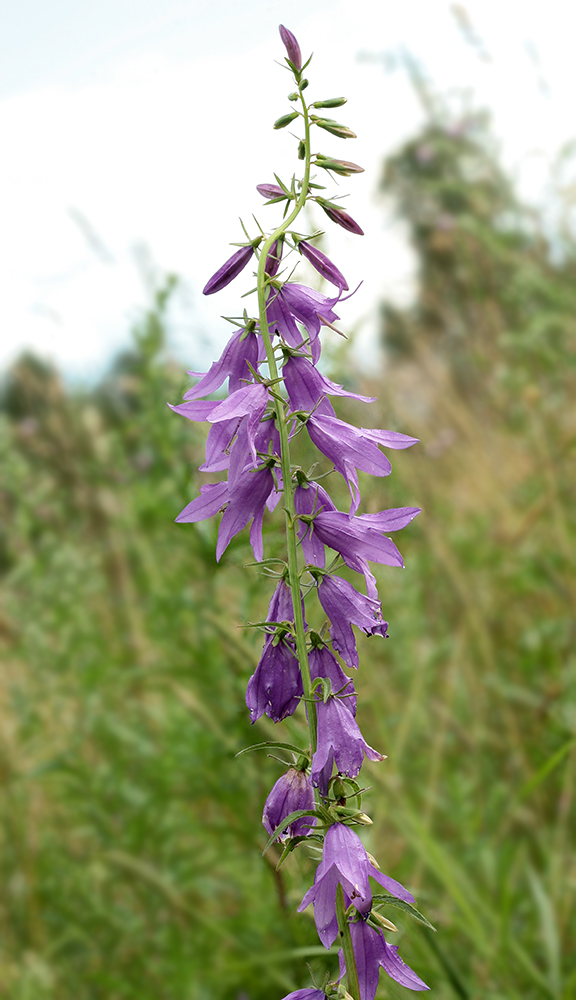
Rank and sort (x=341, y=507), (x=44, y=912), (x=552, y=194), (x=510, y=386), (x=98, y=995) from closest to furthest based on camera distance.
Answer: (x=341, y=507)
(x=98, y=995)
(x=44, y=912)
(x=552, y=194)
(x=510, y=386)

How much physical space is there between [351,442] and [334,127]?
0.35 meters

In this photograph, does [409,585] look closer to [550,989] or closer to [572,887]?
[572,887]

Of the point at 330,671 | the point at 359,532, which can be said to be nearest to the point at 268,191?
the point at 359,532

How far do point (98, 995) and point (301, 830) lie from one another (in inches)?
96.3

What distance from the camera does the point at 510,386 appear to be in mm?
4867

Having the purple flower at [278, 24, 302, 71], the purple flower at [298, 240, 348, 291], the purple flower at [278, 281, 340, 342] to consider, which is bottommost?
the purple flower at [278, 281, 340, 342]

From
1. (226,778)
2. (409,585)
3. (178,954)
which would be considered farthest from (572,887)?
(409,585)

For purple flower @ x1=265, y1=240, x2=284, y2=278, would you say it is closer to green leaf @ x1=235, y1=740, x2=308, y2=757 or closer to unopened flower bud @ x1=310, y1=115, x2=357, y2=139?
unopened flower bud @ x1=310, y1=115, x2=357, y2=139

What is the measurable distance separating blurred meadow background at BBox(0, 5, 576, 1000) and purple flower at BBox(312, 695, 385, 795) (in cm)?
48

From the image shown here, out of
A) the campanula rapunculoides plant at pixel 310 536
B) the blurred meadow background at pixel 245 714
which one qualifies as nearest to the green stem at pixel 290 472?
the campanula rapunculoides plant at pixel 310 536

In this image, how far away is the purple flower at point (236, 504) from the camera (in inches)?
35.7

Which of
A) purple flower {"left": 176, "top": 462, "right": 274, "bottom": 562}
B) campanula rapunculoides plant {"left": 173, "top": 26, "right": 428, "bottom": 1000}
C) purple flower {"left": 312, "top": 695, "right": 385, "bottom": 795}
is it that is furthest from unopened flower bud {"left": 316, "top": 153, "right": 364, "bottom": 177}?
purple flower {"left": 312, "top": 695, "right": 385, "bottom": 795}

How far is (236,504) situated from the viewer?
0.92 meters

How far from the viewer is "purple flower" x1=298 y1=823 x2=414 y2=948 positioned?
0.81 m
